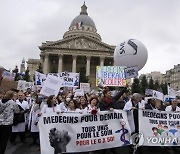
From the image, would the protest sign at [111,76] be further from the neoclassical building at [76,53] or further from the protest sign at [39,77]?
the neoclassical building at [76,53]

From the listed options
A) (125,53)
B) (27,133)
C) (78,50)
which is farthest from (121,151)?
(78,50)

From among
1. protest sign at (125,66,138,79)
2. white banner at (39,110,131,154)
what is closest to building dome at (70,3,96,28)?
protest sign at (125,66,138,79)

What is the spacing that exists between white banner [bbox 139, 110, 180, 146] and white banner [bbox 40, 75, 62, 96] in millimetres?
2912

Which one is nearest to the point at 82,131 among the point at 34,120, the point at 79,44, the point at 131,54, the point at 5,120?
the point at 5,120

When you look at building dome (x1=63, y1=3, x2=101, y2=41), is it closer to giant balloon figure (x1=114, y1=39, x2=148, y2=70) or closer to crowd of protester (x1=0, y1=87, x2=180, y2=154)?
giant balloon figure (x1=114, y1=39, x2=148, y2=70)

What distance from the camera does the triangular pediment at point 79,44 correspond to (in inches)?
2751

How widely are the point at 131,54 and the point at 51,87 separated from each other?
2.77m

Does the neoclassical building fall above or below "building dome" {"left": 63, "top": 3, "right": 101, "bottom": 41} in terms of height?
below

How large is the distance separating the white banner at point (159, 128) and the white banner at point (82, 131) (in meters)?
0.46

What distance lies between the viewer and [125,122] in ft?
21.0

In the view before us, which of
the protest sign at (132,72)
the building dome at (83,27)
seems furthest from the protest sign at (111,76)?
the building dome at (83,27)

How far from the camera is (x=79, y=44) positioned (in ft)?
232

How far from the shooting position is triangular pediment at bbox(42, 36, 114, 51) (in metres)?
69.9

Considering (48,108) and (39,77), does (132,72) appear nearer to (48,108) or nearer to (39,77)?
(48,108)
